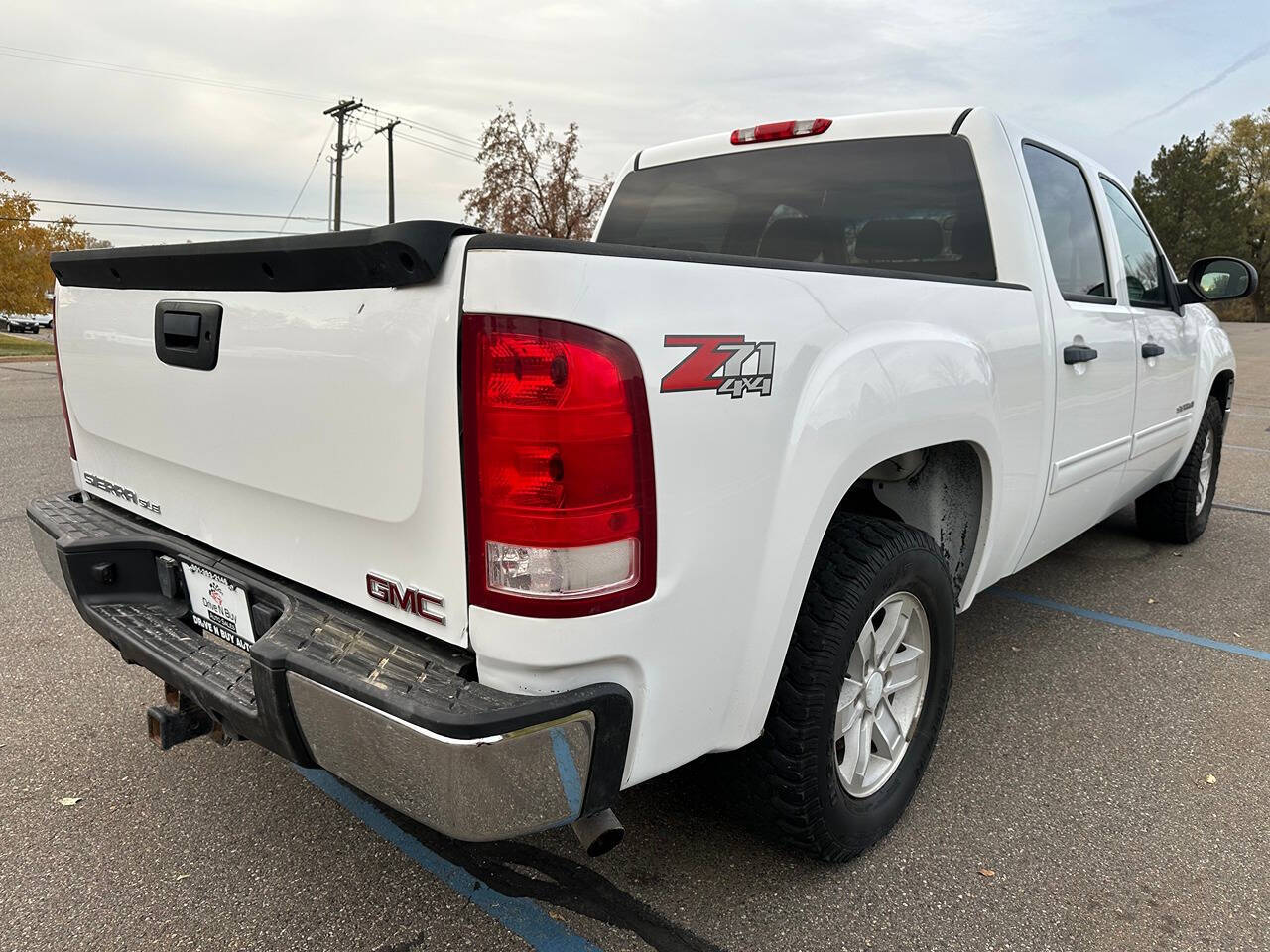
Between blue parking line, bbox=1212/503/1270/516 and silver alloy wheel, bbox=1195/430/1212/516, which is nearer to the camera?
silver alloy wheel, bbox=1195/430/1212/516

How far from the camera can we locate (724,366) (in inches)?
66.6

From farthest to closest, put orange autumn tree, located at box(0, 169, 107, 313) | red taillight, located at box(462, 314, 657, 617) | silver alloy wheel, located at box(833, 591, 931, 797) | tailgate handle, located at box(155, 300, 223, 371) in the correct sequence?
orange autumn tree, located at box(0, 169, 107, 313) < silver alloy wheel, located at box(833, 591, 931, 797) < tailgate handle, located at box(155, 300, 223, 371) < red taillight, located at box(462, 314, 657, 617)

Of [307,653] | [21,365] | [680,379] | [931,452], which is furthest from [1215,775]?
[21,365]

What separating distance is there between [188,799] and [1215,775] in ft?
9.96

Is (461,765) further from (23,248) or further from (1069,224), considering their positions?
(23,248)

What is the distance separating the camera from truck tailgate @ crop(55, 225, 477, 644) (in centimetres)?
161

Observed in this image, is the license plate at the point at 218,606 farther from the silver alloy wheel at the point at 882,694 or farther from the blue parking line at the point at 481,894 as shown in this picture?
the silver alloy wheel at the point at 882,694

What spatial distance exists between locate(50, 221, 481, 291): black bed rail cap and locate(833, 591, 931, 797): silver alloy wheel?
1.34 metres

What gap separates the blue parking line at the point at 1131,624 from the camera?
3770 millimetres

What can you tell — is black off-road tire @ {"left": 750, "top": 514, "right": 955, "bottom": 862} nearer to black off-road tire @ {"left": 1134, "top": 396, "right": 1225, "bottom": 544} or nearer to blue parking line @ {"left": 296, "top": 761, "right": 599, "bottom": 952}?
blue parking line @ {"left": 296, "top": 761, "right": 599, "bottom": 952}

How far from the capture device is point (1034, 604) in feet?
14.1

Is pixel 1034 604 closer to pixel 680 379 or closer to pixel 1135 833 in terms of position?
pixel 1135 833

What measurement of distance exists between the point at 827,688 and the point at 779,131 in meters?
2.29

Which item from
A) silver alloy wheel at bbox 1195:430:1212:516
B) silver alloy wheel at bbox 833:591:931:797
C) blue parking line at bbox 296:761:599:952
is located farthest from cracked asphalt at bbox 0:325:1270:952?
silver alloy wheel at bbox 1195:430:1212:516
